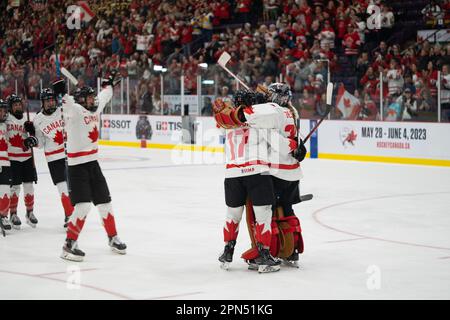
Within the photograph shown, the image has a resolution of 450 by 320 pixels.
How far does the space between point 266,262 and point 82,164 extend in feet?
5.88

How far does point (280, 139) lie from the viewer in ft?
22.1

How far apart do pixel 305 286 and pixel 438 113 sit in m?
9.75

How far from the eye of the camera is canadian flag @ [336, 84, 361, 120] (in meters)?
16.3

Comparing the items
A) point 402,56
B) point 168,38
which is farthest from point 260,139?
point 168,38

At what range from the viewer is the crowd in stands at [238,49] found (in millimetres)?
16203

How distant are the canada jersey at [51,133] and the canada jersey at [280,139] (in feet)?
9.04

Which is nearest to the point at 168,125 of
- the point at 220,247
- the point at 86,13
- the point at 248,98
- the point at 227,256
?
the point at 86,13

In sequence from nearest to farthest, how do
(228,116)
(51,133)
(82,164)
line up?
(228,116)
(82,164)
(51,133)

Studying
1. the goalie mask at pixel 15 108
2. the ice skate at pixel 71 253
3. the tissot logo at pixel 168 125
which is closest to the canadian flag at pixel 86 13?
the tissot logo at pixel 168 125

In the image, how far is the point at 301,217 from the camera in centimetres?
948

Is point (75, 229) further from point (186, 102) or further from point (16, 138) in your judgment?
point (186, 102)

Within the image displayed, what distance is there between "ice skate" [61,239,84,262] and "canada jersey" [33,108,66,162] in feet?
5.99

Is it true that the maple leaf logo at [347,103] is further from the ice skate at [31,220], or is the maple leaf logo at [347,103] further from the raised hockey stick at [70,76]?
the raised hockey stick at [70,76]
